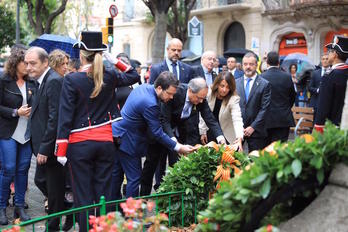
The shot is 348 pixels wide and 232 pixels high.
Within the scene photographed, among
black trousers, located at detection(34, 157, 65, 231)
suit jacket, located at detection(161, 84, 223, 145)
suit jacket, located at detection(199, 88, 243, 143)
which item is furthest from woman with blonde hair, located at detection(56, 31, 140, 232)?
suit jacket, located at detection(199, 88, 243, 143)

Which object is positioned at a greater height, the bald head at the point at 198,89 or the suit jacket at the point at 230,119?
the bald head at the point at 198,89

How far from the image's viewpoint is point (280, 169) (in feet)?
9.11

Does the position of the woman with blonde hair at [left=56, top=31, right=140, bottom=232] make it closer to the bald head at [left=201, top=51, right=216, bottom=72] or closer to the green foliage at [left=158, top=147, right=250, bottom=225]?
the green foliage at [left=158, top=147, right=250, bottom=225]

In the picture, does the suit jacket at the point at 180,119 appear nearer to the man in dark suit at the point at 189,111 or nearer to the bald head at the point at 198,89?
the man in dark suit at the point at 189,111

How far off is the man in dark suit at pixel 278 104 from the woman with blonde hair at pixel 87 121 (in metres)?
3.64

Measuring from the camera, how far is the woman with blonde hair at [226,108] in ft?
23.4

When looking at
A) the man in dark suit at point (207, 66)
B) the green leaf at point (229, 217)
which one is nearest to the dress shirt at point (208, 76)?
the man in dark suit at point (207, 66)

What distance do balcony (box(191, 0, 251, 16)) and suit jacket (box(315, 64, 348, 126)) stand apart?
23.6m

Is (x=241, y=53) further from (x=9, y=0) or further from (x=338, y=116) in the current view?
(x=9, y=0)

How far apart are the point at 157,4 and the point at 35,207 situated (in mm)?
14171

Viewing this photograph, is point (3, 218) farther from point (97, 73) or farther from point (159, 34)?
point (159, 34)

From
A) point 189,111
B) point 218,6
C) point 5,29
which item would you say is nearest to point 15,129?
point 189,111

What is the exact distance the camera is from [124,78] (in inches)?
213

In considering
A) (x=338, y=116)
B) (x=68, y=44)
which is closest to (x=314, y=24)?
(x=68, y=44)
